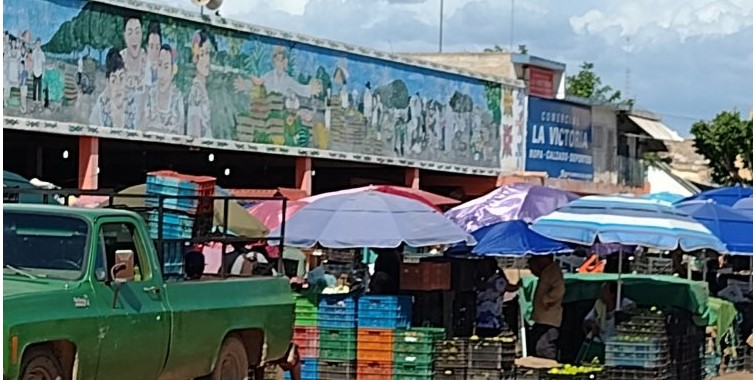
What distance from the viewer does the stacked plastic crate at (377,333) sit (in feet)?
48.0

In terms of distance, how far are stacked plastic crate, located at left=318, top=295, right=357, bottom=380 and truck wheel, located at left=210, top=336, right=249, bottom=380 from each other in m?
2.65

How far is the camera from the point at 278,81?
1177 inches

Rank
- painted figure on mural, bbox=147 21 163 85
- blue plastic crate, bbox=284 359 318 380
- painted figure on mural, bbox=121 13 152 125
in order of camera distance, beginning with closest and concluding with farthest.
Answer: blue plastic crate, bbox=284 359 318 380 < painted figure on mural, bbox=121 13 152 125 < painted figure on mural, bbox=147 21 163 85

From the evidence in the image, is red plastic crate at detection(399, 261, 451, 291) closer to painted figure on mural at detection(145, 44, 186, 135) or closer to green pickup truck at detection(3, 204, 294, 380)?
green pickup truck at detection(3, 204, 294, 380)

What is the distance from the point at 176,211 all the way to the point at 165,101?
48.3 feet

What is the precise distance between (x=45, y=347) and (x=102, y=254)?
0.96 meters

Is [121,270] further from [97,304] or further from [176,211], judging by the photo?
[176,211]

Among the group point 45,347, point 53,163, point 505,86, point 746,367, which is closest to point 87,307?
point 45,347

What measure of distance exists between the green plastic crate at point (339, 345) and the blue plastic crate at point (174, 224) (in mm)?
2904

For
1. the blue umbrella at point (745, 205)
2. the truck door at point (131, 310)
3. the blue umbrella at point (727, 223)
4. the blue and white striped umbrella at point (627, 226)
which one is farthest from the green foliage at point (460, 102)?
the truck door at point (131, 310)

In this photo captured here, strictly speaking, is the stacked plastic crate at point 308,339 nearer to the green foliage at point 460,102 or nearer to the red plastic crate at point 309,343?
the red plastic crate at point 309,343

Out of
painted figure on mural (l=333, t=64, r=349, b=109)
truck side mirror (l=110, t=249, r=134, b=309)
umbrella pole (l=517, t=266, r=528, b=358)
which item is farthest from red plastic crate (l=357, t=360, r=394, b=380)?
painted figure on mural (l=333, t=64, r=349, b=109)

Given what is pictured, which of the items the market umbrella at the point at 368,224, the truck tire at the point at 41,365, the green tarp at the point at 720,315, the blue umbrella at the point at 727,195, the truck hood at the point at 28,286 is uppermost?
the blue umbrella at the point at 727,195

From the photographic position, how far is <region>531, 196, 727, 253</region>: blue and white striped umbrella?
1541 centimetres
